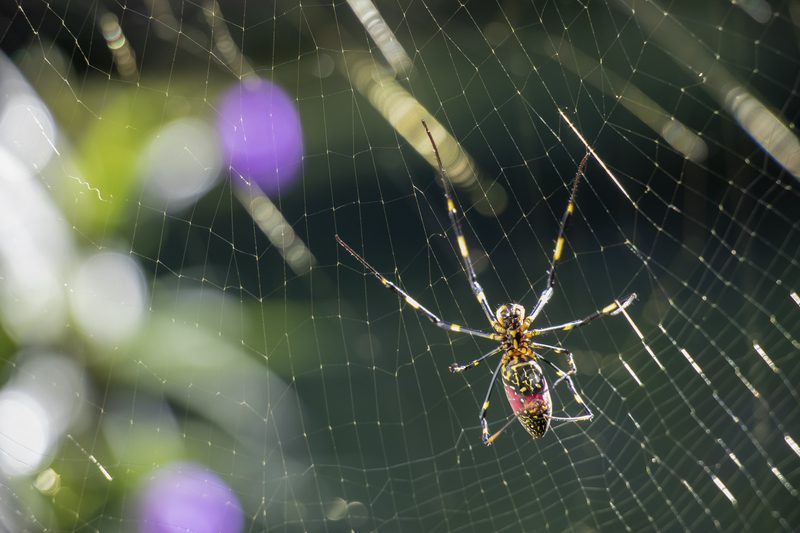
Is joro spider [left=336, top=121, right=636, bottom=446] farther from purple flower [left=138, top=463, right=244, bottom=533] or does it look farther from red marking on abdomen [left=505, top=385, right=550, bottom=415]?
purple flower [left=138, top=463, right=244, bottom=533]

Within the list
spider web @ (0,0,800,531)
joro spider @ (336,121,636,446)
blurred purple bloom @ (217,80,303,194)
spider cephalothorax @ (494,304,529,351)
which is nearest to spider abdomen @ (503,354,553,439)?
joro spider @ (336,121,636,446)

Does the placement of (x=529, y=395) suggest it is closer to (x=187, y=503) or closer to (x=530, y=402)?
(x=530, y=402)

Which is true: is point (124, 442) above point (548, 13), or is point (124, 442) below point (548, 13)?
below

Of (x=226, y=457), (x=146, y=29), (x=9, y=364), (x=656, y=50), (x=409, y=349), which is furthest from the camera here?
(x=409, y=349)

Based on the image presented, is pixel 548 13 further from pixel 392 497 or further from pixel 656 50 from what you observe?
pixel 392 497

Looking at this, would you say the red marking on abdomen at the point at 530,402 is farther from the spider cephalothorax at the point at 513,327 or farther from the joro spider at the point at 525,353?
the spider cephalothorax at the point at 513,327

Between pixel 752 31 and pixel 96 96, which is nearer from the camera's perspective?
pixel 96 96

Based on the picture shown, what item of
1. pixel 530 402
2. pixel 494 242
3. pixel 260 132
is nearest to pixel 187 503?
pixel 530 402

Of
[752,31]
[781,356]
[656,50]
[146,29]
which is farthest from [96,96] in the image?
[781,356]
